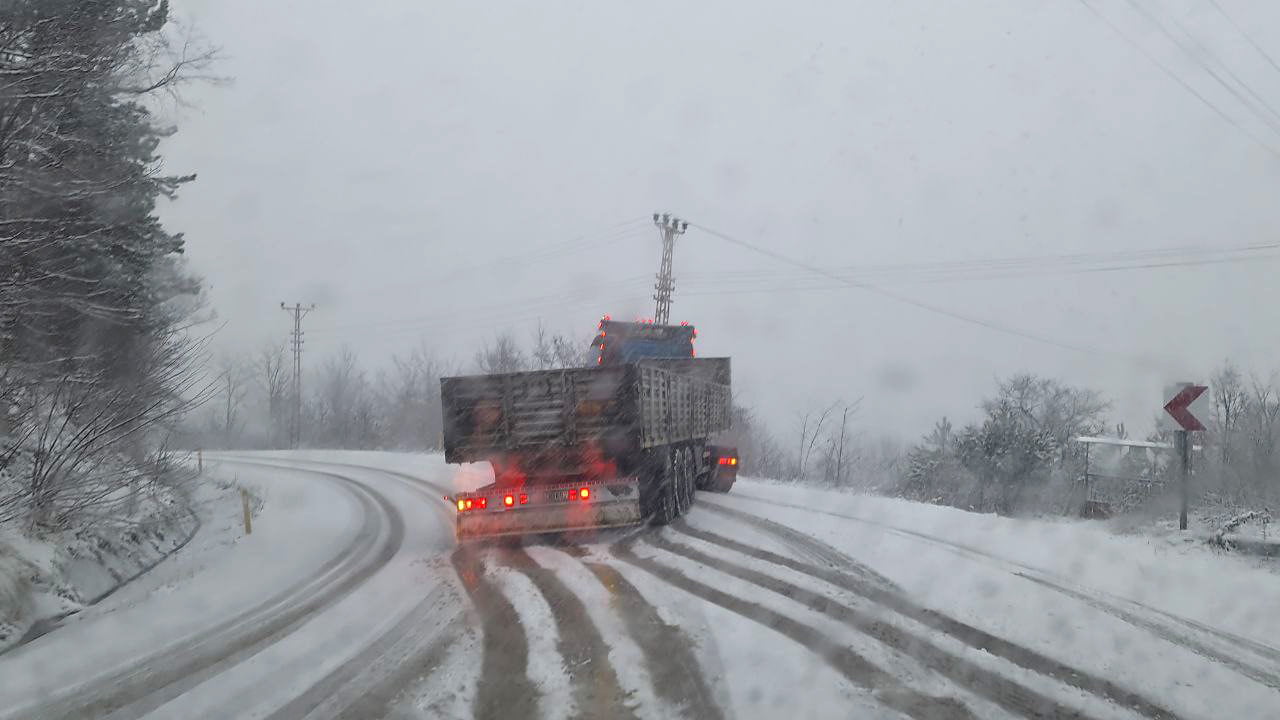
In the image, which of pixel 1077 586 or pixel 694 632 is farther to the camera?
pixel 1077 586

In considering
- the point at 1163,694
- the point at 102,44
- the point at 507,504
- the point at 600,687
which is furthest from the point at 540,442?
the point at 1163,694

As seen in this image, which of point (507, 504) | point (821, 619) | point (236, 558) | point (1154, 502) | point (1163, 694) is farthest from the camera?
point (1154, 502)

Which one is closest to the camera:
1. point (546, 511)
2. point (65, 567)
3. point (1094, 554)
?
point (65, 567)

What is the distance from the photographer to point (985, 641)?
23.0 feet

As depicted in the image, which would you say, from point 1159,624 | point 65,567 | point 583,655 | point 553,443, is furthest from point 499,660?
point 65,567

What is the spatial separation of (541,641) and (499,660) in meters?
0.55

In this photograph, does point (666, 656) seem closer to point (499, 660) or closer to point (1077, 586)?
point (499, 660)

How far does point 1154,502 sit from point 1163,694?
34.0ft

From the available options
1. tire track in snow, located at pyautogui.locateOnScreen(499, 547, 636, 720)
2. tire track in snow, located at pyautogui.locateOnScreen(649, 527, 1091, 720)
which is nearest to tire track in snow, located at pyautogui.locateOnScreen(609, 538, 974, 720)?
tire track in snow, located at pyautogui.locateOnScreen(649, 527, 1091, 720)

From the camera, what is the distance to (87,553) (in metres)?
10.9

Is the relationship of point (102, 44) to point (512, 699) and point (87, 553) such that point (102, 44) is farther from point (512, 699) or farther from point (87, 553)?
point (512, 699)

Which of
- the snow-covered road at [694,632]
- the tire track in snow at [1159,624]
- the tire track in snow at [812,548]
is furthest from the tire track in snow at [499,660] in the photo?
the tire track in snow at [1159,624]

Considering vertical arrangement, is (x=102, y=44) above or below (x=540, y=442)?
above

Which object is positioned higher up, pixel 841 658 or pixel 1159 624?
pixel 841 658
